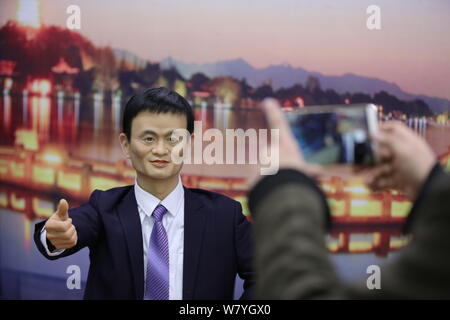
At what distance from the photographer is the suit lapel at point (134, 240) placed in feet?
4.32

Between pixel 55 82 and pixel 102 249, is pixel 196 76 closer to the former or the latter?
pixel 55 82

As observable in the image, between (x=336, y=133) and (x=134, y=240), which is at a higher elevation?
(x=336, y=133)

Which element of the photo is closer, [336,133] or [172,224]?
[336,133]

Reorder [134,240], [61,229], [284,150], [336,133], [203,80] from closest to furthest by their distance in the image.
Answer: [284,150] → [336,133] → [61,229] → [134,240] → [203,80]

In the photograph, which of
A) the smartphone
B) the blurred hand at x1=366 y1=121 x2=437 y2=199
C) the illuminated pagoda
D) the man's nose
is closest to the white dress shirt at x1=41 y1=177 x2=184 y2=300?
the man's nose

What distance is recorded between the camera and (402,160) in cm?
65

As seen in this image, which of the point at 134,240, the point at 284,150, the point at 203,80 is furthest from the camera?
the point at 203,80

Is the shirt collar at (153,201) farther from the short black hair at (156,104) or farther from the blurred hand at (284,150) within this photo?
the blurred hand at (284,150)

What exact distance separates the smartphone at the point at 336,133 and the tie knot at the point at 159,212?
0.65m

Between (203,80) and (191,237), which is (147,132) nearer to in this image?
(191,237)

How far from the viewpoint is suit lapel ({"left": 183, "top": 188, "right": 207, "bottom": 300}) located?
52.6 inches

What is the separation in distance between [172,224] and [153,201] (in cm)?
8

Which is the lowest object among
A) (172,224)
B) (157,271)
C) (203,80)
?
(157,271)

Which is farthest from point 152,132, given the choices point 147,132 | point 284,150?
point 284,150
